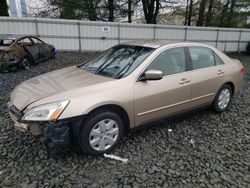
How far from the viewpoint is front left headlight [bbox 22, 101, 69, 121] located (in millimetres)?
2355

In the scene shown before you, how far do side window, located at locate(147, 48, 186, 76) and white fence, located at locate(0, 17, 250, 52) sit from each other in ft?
32.4

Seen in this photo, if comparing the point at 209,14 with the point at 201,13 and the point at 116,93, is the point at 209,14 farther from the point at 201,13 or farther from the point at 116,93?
the point at 116,93

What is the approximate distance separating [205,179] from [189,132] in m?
1.15

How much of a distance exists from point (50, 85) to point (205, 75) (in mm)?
2704

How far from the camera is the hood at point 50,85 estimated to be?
258cm

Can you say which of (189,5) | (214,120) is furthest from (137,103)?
(189,5)

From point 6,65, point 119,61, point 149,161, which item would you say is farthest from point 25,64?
point 149,161

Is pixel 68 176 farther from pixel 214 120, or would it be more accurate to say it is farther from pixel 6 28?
pixel 6 28

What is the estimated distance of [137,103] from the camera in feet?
9.53

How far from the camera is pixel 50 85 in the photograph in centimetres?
286

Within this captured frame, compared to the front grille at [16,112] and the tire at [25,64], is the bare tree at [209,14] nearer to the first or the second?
the tire at [25,64]

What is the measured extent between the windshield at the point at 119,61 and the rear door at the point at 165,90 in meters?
0.23

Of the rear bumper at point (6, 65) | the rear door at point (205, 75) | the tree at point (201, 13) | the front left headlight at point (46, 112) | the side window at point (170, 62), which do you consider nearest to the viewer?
the front left headlight at point (46, 112)

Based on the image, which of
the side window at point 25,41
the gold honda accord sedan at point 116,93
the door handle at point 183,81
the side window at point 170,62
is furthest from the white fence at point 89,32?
the door handle at point 183,81
